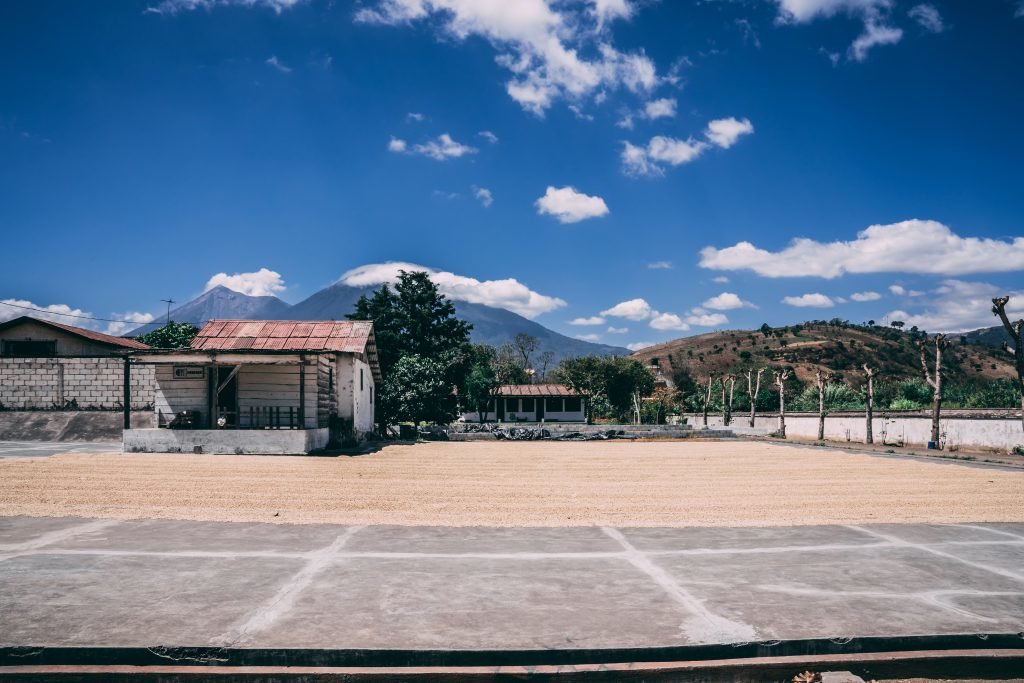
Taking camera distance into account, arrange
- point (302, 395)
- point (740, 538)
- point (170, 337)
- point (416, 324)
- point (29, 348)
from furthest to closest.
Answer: point (170, 337) → point (416, 324) → point (29, 348) → point (302, 395) → point (740, 538)

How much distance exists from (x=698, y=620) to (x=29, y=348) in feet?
133

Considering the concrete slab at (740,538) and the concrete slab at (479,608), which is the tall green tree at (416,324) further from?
the concrete slab at (479,608)

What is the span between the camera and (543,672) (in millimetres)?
4043

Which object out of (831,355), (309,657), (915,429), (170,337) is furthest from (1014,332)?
(831,355)

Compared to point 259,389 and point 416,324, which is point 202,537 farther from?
point 416,324

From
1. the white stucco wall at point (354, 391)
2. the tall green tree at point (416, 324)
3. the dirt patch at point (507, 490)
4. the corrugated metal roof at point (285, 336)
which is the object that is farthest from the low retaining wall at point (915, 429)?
the corrugated metal roof at point (285, 336)

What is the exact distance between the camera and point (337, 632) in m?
4.49

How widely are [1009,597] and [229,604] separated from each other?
6618 millimetres

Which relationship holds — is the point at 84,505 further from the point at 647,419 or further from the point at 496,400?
the point at 496,400

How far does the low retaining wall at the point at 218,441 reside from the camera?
765 inches

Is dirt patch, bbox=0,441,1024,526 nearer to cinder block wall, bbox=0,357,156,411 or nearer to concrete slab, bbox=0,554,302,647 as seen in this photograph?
concrete slab, bbox=0,554,302,647

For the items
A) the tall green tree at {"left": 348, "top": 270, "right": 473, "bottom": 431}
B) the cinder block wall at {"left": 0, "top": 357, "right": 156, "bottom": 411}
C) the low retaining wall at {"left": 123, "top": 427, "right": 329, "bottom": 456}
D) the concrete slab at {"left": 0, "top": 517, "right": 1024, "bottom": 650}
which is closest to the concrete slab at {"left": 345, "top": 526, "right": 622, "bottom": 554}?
the concrete slab at {"left": 0, "top": 517, "right": 1024, "bottom": 650}

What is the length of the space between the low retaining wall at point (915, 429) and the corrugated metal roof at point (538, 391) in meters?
20.2

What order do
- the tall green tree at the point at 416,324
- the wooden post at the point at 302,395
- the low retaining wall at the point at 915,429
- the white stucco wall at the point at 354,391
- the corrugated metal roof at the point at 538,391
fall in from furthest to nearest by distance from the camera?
the corrugated metal roof at the point at 538,391 → the tall green tree at the point at 416,324 → the white stucco wall at the point at 354,391 → the low retaining wall at the point at 915,429 → the wooden post at the point at 302,395
